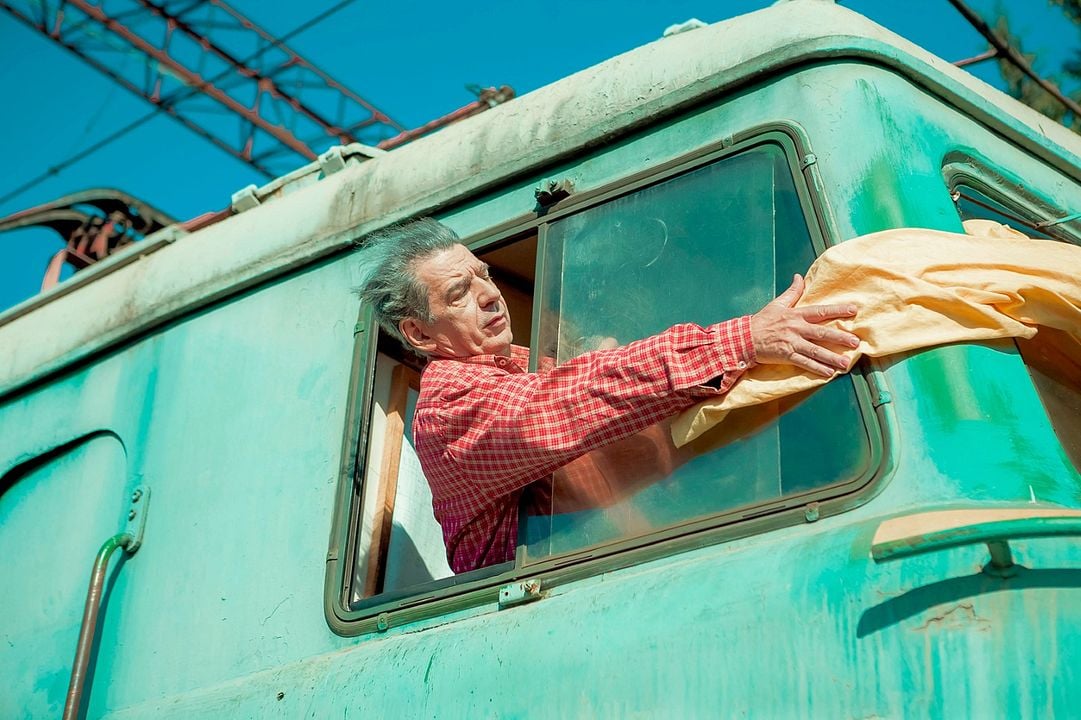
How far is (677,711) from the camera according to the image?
2404mm

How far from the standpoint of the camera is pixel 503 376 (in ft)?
10.5

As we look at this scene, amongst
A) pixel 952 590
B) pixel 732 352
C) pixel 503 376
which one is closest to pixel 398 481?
pixel 503 376

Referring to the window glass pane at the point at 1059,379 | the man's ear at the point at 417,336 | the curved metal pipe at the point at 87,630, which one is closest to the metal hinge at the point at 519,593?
the man's ear at the point at 417,336

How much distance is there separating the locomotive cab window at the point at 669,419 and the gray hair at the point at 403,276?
5.3 inches

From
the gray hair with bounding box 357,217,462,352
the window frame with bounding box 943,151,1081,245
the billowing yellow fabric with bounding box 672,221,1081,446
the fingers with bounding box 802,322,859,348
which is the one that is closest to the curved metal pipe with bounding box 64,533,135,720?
the gray hair with bounding box 357,217,462,352

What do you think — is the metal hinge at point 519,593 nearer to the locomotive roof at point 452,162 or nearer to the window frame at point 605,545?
the window frame at point 605,545

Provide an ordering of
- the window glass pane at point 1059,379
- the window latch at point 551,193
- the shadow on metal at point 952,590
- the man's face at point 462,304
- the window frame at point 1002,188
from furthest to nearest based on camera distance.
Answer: the man's face at point 462,304 → the window latch at point 551,193 → the window frame at point 1002,188 → the window glass pane at point 1059,379 → the shadow on metal at point 952,590

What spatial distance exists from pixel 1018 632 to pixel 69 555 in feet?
9.31

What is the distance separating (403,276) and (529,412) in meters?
0.70

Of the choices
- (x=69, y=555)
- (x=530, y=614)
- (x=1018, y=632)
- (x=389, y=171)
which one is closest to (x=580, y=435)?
(x=530, y=614)

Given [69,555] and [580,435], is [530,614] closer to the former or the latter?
[580,435]

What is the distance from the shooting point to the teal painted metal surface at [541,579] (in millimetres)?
2248

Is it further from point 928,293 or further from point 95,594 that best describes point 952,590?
point 95,594

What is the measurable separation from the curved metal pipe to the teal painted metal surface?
0.07 metres
